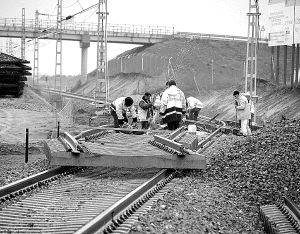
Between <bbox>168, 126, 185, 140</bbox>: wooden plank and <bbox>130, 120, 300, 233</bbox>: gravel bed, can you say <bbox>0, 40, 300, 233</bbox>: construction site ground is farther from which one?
<bbox>168, 126, 185, 140</bbox>: wooden plank

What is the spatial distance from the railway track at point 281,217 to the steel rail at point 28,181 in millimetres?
3716

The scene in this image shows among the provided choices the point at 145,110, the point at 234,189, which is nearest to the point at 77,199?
the point at 234,189

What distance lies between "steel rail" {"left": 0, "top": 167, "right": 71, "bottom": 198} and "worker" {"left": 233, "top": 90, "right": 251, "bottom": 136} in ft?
35.2

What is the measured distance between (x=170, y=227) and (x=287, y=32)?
1223 inches

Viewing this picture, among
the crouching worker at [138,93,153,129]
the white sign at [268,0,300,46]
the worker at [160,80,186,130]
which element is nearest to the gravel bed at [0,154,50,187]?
the worker at [160,80,186,130]

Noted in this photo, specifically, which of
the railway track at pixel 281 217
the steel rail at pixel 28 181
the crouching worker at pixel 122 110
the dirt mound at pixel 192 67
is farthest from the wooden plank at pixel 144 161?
the dirt mound at pixel 192 67

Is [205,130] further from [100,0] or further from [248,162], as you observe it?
[100,0]

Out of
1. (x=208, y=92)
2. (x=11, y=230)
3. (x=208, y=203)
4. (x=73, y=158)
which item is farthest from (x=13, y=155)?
(x=208, y=92)

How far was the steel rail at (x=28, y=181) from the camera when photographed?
36.8 ft

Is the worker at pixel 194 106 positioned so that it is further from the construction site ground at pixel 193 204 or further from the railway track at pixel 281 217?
the railway track at pixel 281 217

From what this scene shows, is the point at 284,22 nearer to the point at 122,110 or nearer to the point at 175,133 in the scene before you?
the point at 122,110

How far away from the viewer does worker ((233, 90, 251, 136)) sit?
24250mm

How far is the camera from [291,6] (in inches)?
1487

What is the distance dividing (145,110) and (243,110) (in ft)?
11.7
